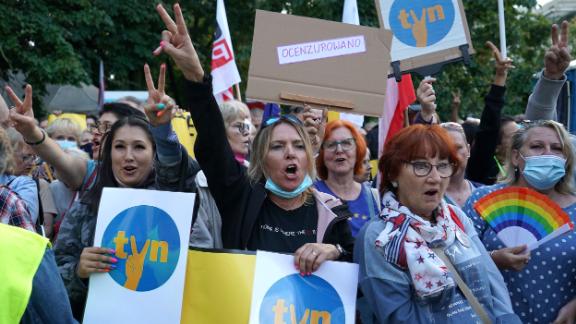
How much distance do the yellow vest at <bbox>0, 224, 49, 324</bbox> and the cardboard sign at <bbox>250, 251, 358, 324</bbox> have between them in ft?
4.73

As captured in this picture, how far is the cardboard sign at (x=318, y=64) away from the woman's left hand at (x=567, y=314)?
1418 mm

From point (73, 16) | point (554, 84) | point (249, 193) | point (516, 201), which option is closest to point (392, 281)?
point (249, 193)

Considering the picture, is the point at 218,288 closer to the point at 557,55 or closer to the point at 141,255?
the point at 141,255

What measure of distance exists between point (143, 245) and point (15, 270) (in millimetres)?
1686

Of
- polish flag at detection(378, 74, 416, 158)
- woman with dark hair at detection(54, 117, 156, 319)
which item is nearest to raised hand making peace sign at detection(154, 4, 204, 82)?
woman with dark hair at detection(54, 117, 156, 319)

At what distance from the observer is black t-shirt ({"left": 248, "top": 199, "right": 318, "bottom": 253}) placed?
12.8 feet

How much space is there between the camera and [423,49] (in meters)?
5.88

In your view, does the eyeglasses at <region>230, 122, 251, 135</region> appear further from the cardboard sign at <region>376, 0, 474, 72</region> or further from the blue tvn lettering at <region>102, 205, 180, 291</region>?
the blue tvn lettering at <region>102, 205, 180, 291</region>

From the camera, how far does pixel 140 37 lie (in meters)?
20.3

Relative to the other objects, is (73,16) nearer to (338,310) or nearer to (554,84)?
(554,84)

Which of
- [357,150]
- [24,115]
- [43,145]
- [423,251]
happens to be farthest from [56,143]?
[423,251]

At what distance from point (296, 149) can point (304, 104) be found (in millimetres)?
595

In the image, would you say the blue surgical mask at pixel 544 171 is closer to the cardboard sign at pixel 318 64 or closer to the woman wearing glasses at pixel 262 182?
the cardboard sign at pixel 318 64

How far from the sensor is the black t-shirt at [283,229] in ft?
12.8
